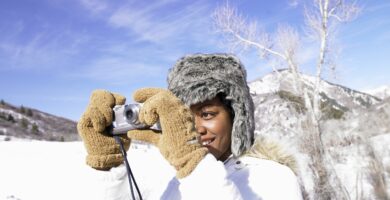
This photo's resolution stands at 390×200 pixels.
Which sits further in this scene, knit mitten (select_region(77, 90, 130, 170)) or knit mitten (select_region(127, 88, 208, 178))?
knit mitten (select_region(77, 90, 130, 170))

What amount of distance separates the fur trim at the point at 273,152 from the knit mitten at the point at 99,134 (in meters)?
0.85

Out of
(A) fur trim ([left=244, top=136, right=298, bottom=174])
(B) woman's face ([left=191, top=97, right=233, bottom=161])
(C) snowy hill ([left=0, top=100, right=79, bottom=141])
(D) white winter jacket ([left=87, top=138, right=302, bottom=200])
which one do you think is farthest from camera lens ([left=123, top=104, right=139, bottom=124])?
(C) snowy hill ([left=0, top=100, right=79, bottom=141])

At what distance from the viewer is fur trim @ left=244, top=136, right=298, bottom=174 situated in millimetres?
1958

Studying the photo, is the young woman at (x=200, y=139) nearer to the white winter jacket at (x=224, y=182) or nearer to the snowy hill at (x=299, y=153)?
the white winter jacket at (x=224, y=182)

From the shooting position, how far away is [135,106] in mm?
1127

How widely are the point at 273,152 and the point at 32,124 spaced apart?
27.3 meters

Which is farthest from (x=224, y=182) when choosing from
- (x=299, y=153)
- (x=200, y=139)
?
(x=299, y=153)

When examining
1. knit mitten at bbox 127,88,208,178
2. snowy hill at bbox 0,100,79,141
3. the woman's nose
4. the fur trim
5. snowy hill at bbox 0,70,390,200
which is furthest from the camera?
snowy hill at bbox 0,100,79,141

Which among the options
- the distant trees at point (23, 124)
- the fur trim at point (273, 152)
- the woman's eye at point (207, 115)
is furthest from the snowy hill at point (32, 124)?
the woman's eye at point (207, 115)

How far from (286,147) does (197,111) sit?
558mm

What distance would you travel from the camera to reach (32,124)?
88.9 ft

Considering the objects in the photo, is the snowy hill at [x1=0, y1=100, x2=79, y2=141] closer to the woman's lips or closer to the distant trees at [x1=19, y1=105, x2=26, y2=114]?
the distant trees at [x1=19, y1=105, x2=26, y2=114]

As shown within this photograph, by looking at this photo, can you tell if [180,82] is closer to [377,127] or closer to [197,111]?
[197,111]

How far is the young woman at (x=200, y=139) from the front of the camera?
1.04m
